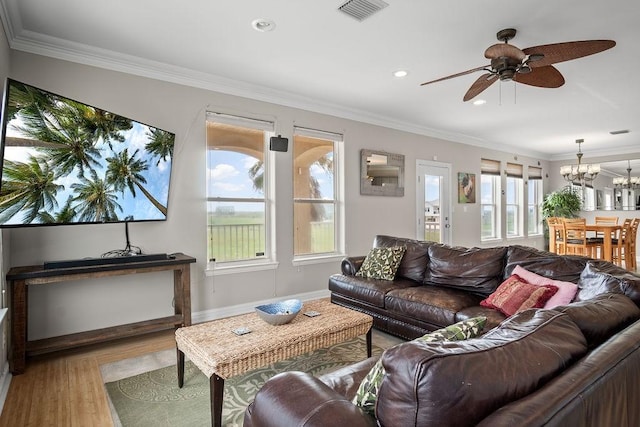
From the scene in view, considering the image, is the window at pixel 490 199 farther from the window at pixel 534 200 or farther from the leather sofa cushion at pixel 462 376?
the leather sofa cushion at pixel 462 376

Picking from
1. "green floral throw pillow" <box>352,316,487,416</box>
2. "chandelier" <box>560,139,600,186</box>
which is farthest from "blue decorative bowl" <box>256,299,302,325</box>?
"chandelier" <box>560,139,600,186</box>

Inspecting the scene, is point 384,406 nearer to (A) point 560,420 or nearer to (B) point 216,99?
(A) point 560,420

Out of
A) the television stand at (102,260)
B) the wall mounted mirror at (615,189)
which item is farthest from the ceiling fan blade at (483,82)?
the wall mounted mirror at (615,189)

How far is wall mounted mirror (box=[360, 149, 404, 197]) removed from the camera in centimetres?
530

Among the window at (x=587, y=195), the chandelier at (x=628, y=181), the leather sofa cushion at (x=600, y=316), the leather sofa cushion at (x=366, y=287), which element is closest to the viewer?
the leather sofa cushion at (x=600, y=316)

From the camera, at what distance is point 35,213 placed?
263 centimetres

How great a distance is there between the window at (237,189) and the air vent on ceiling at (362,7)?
1917mm

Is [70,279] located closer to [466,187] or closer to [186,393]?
[186,393]

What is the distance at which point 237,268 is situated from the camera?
410cm

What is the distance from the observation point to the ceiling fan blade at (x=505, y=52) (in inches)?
95.3

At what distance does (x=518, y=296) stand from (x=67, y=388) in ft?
10.2

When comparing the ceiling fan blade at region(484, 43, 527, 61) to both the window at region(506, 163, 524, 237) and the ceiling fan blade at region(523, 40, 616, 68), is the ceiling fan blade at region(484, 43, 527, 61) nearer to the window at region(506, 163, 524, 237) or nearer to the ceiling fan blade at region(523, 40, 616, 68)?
the ceiling fan blade at region(523, 40, 616, 68)

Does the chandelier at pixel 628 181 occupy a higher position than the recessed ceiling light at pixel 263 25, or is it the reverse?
the recessed ceiling light at pixel 263 25

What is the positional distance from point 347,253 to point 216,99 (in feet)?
8.56
